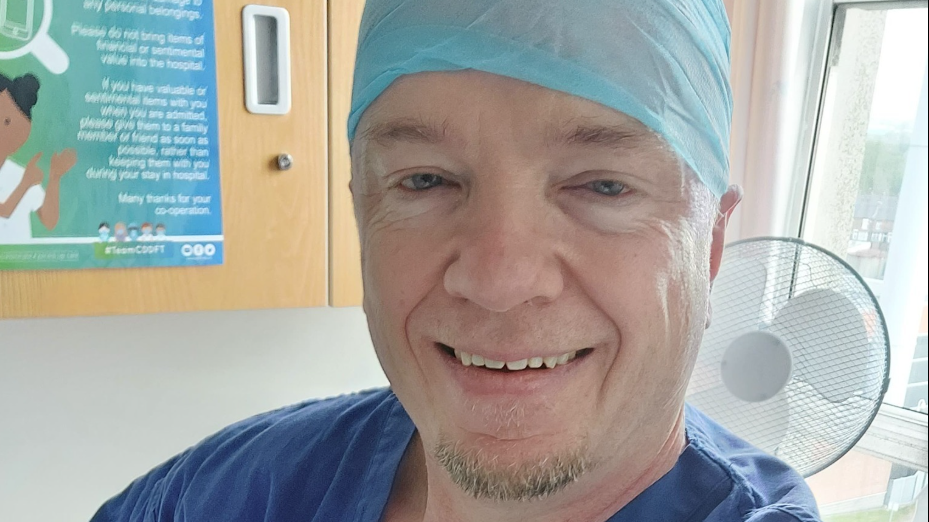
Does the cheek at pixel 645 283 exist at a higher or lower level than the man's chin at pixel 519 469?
higher

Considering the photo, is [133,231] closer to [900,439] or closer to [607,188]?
[607,188]

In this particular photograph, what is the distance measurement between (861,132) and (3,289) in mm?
1490

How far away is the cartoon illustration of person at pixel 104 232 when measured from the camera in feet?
3.80

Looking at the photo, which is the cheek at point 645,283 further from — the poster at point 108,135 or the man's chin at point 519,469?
the poster at point 108,135

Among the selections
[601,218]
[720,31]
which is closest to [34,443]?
[601,218]

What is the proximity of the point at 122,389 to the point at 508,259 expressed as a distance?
1.26 meters

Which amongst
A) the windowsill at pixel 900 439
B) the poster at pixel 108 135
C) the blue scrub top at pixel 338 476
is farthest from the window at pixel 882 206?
the poster at pixel 108 135

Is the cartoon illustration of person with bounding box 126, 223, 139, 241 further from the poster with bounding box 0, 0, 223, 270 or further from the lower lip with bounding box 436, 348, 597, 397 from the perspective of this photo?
the lower lip with bounding box 436, 348, 597, 397

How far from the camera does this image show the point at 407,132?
29.3 inches

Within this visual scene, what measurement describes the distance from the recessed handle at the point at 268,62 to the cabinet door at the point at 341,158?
3.3 inches

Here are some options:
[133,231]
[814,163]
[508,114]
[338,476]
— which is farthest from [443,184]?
[814,163]

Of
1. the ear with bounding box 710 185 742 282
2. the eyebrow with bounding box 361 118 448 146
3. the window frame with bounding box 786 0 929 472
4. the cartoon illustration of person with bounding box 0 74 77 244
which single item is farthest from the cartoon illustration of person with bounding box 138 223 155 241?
the window frame with bounding box 786 0 929 472

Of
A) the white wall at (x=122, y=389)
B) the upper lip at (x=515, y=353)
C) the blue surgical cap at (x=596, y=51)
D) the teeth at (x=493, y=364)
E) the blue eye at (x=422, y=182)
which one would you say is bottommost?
the white wall at (x=122, y=389)

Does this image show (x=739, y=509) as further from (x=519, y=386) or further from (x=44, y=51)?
(x=44, y=51)
